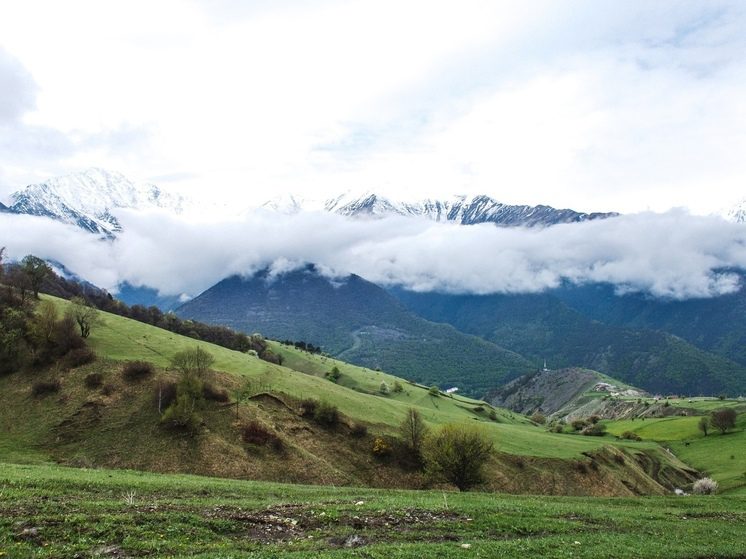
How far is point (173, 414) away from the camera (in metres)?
67.2

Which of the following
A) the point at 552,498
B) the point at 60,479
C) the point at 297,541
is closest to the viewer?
the point at 297,541

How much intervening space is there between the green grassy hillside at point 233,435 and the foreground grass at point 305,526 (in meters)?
30.0

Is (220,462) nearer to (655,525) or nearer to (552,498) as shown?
(552,498)

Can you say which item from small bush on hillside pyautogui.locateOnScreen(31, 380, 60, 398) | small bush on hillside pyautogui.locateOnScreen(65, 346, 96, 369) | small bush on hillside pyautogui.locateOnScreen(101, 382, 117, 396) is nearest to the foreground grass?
small bush on hillside pyautogui.locateOnScreen(101, 382, 117, 396)

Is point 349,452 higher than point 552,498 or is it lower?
lower

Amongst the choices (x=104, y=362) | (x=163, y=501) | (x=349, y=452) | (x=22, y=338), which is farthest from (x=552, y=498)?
(x=22, y=338)

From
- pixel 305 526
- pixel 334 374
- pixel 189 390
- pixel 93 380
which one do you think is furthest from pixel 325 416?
pixel 334 374

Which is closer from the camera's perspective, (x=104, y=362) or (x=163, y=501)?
(x=163, y=501)

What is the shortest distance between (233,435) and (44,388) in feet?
96.4

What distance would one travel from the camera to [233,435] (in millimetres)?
70000

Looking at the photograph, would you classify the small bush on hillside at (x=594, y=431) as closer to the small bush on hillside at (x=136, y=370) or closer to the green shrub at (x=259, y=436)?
the green shrub at (x=259, y=436)

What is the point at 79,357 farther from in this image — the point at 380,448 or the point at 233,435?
the point at 380,448

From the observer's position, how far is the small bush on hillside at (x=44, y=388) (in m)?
70.9

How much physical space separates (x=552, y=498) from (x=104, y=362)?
234 ft
